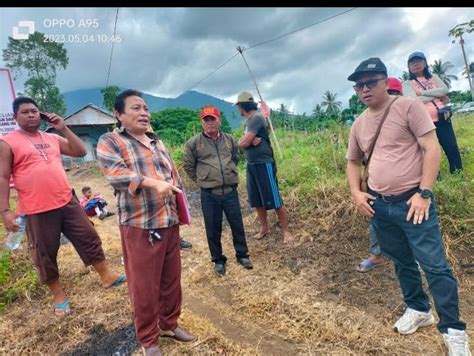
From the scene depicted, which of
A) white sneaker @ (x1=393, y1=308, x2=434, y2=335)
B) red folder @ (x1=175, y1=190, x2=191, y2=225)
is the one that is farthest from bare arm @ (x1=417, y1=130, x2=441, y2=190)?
red folder @ (x1=175, y1=190, x2=191, y2=225)

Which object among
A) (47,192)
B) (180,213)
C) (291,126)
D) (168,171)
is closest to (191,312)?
(180,213)

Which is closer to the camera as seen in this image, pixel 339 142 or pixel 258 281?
pixel 258 281

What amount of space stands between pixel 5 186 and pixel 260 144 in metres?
2.53

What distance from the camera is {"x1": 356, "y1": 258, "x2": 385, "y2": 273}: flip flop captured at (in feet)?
10.4

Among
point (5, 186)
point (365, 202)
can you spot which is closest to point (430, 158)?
point (365, 202)

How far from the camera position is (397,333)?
2287 mm

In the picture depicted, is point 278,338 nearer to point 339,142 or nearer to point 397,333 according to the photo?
point 397,333

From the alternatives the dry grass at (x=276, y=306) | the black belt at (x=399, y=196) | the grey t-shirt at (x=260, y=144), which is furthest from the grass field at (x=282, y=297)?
the grey t-shirt at (x=260, y=144)

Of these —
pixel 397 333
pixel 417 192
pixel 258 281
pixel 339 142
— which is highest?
pixel 339 142

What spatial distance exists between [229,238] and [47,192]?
7.96 feet

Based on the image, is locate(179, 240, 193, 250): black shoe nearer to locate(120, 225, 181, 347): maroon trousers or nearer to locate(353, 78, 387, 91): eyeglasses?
locate(120, 225, 181, 347): maroon trousers

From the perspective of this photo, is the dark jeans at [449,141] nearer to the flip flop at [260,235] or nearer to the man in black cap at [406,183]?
the man in black cap at [406,183]

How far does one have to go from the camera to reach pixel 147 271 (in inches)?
78.8

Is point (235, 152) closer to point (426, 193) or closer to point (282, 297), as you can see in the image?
point (282, 297)
